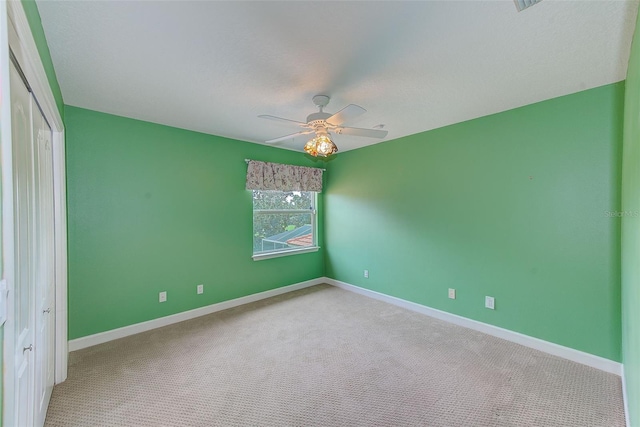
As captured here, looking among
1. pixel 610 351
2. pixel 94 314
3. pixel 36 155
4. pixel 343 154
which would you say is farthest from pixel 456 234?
pixel 94 314

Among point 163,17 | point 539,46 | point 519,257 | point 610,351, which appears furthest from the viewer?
point 519,257

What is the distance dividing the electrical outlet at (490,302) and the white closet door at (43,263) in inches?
144

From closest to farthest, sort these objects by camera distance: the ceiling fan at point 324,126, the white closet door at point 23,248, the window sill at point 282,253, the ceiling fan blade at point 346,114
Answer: the white closet door at point 23,248
the ceiling fan blade at point 346,114
the ceiling fan at point 324,126
the window sill at point 282,253

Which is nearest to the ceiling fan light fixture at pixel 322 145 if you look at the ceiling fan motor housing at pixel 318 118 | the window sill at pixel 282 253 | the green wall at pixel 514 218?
the ceiling fan motor housing at pixel 318 118

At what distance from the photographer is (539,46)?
5.50 feet

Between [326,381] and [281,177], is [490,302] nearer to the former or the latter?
[326,381]

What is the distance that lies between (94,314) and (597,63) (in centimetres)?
472

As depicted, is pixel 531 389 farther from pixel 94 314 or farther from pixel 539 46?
pixel 94 314

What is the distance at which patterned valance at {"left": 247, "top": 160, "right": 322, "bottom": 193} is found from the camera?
3840mm

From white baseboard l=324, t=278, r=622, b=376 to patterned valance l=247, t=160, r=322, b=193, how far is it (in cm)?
200

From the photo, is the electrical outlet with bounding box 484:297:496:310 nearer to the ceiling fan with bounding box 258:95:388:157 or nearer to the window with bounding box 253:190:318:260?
the ceiling fan with bounding box 258:95:388:157

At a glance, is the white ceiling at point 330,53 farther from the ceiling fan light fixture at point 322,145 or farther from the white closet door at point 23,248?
the white closet door at point 23,248

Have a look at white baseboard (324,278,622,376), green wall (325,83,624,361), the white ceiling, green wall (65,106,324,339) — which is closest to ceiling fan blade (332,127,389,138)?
the white ceiling

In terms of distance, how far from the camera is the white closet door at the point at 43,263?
4.96 feet
